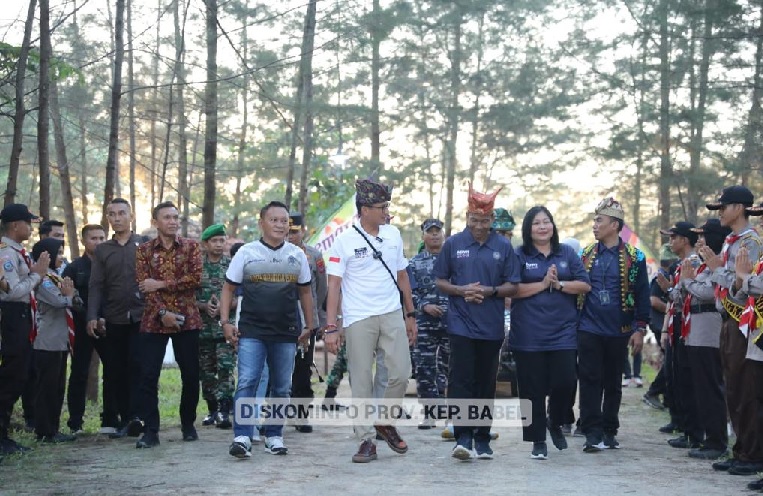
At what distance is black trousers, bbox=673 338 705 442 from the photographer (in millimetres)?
10132

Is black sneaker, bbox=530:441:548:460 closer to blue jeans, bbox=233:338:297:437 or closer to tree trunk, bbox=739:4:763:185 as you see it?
blue jeans, bbox=233:338:297:437

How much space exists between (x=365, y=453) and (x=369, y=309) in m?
1.24

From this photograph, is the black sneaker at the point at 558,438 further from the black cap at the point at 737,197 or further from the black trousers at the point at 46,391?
the black trousers at the point at 46,391

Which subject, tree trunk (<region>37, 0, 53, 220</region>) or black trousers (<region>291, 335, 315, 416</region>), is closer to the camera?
tree trunk (<region>37, 0, 53, 220</region>)

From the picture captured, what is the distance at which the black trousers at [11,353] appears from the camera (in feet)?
30.3

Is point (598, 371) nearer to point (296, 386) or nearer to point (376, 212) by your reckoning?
point (376, 212)

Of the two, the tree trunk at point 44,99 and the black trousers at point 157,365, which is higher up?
the tree trunk at point 44,99

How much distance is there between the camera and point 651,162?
101 ft

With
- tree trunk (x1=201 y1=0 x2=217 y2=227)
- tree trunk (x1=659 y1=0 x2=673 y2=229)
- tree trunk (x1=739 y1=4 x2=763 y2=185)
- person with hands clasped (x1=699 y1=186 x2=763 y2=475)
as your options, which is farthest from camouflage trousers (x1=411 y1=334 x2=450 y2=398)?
tree trunk (x1=659 y1=0 x2=673 y2=229)

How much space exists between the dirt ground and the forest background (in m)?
3.73

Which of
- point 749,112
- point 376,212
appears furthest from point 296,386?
point 749,112

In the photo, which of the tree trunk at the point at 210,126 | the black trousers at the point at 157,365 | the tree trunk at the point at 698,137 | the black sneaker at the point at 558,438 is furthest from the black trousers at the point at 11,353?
the tree trunk at the point at 698,137

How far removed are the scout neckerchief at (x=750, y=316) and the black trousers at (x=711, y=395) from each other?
1397mm

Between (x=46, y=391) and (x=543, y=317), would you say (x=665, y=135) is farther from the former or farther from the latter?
(x=46, y=391)
